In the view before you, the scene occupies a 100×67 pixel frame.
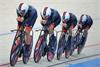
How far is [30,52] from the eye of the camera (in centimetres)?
344

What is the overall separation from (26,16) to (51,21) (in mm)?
343

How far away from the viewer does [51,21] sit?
3484 mm

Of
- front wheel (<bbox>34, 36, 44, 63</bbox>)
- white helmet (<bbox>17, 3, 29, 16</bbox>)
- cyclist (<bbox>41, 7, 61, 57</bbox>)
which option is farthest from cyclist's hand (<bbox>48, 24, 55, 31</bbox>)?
white helmet (<bbox>17, 3, 29, 16</bbox>)

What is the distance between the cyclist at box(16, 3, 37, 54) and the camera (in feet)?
10.4

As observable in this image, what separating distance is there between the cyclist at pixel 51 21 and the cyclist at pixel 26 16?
0.14 meters

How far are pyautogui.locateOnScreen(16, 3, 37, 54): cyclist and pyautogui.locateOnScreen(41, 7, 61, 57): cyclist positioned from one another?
14cm

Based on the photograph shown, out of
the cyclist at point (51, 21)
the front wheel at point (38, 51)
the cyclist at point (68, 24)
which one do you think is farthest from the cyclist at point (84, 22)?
the front wheel at point (38, 51)

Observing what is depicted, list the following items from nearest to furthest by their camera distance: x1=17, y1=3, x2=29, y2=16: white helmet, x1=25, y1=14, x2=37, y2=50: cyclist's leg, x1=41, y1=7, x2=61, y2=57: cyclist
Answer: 1. x1=17, y1=3, x2=29, y2=16: white helmet
2. x1=25, y1=14, x2=37, y2=50: cyclist's leg
3. x1=41, y1=7, x2=61, y2=57: cyclist

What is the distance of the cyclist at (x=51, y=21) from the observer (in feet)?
11.1

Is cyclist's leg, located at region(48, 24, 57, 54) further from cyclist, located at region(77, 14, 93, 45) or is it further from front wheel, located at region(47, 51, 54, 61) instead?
cyclist, located at region(77, 14, 93, 45)

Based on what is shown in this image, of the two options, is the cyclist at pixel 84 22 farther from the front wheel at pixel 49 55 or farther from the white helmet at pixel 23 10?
the white helmet at pixel 23 10

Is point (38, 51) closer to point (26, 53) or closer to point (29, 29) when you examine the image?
point (26, 53)

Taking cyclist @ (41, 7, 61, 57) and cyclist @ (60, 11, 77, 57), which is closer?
cyclist @ (41, 7, 61, 57)

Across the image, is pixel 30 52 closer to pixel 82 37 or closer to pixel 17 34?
pixel 17 34
